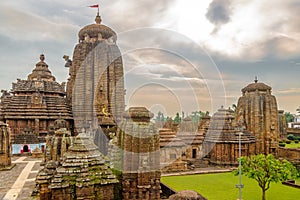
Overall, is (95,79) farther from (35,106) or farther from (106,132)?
(106,132)

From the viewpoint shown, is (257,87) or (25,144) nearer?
(257,87)

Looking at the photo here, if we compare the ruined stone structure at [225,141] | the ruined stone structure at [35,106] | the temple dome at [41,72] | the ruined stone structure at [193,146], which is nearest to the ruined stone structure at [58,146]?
the ruined stone structure at [193,146]

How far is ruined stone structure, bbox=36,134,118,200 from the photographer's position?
34.8 ft

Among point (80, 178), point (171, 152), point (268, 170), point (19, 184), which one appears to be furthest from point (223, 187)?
point (19, 184)

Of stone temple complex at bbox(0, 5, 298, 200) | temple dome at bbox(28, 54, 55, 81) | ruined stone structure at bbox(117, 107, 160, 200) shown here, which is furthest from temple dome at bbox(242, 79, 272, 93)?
temple dome at bbox(28, 54, 55, 81)

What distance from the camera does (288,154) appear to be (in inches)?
→ 1347

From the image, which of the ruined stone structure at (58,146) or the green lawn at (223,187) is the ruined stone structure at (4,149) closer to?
the ruined stone structure at (58,146)

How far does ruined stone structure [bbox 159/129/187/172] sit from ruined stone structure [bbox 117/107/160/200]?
1492 centimetres

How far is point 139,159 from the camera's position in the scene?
11.7m

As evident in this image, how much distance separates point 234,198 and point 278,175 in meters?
3.52

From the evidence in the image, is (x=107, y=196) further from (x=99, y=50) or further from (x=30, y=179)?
(x=99, y=50)

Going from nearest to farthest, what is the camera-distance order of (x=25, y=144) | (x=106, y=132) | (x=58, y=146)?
(x=58, y=146) → (x=106, y=132) → (x=25, y=144)

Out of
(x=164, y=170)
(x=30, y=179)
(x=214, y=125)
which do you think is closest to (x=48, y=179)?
(x=30, y=179)

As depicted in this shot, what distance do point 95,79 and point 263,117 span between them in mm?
24246
